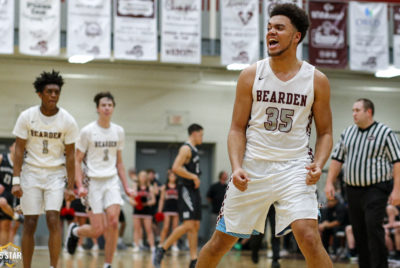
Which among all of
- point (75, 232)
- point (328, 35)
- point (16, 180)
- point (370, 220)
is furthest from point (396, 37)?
point (16, 180)

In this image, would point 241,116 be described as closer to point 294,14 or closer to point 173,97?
point 294,14

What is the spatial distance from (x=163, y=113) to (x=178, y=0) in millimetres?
4968

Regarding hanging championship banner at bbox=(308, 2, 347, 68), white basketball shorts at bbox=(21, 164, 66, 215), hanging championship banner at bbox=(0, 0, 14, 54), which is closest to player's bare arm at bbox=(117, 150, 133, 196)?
white basketball shorts at bbox=(21, 164, 66, 215)

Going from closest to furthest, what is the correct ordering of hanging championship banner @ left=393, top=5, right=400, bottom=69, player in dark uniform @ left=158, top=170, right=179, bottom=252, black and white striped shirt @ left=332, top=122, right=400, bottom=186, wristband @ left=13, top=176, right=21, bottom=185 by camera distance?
wristband @ left=13, top=176, right=21, bottom=185, black and white striped shirt @ left=332, top=122, right=400, bottom=186, hanging championship banner @ left=393, top=5, right=400, bottom=69, player in dark uniform @ left=158, top=170, right=179, bottom=252

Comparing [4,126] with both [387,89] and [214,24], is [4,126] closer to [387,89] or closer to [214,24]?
[214,24]

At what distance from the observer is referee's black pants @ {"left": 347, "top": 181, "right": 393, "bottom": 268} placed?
677cm

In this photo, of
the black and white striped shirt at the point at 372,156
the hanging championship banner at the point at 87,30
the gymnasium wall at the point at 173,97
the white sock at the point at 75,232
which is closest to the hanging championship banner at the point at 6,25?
the hanging championship banner at the point at 87,30

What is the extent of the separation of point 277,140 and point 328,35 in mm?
9281

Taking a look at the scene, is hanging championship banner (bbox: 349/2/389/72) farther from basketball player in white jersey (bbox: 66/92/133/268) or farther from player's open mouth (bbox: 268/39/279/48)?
player's open mouth (bbox: 268/39/279/48)

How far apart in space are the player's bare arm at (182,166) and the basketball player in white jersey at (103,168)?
3.88 ft

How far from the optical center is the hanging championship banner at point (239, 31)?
12.1 meters

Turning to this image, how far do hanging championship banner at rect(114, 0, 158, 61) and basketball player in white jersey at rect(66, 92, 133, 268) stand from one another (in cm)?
430

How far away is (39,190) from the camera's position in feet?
20.0

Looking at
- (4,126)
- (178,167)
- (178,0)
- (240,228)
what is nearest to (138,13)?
(178,0)
